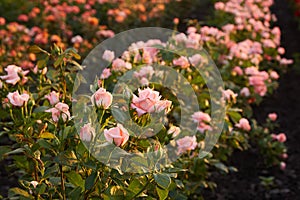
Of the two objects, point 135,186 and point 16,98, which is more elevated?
point 16,98

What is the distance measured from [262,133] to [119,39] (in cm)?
189

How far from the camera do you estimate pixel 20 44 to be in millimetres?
5082

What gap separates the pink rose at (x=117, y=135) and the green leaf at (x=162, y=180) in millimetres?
159

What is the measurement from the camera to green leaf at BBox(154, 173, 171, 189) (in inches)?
70.7

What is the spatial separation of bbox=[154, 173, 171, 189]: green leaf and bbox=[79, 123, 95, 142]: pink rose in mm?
254

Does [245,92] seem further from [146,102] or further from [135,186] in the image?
[146,102]

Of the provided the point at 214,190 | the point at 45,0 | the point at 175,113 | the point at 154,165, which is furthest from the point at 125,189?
the point at 45,0

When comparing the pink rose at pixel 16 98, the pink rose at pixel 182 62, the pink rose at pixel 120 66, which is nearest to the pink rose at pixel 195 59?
the pink rose at pixel 182 62

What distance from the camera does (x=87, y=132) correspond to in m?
1.86

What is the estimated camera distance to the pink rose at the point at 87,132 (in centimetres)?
186

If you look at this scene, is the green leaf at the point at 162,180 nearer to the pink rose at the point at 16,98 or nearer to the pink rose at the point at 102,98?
the pink rose at the point at 102,98

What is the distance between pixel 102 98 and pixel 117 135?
15 centimetres

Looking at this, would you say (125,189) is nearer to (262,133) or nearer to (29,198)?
(29,198)

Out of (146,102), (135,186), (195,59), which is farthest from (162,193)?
(195,59)
